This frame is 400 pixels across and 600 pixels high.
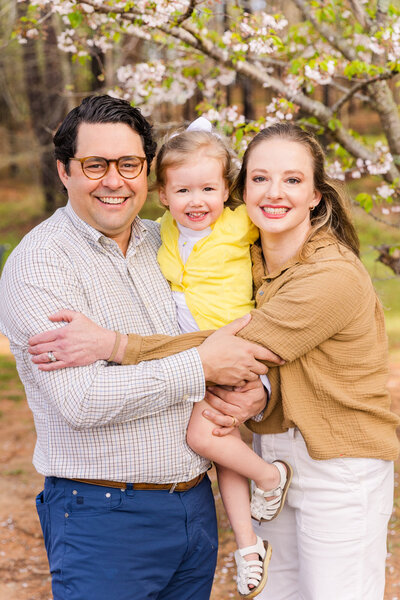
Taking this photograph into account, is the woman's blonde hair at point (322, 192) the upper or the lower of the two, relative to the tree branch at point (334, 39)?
lower

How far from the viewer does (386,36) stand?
12.6 feet

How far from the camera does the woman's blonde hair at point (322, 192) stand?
2730 millimetres

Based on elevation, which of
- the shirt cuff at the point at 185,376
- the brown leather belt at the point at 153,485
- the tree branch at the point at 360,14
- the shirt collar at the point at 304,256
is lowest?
the brown leather belt at the point at 153,485

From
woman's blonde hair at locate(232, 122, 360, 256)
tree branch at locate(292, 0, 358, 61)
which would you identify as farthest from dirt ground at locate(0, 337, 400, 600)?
tree branch at locate(292, 0, 358, 61)

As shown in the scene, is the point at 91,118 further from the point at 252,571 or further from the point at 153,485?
the point at 252,571

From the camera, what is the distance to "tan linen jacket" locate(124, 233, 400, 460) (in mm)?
2477

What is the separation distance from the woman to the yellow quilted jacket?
8 centimetres

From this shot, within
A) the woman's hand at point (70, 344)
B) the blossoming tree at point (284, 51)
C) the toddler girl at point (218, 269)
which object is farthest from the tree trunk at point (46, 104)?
the woman's hand at point (70, 344)

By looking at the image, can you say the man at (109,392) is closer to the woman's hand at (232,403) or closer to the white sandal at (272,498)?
the woman's hand at (232,403)

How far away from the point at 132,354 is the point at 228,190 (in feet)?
3.02

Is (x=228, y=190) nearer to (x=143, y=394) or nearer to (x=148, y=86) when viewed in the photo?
(x=143, y=394)

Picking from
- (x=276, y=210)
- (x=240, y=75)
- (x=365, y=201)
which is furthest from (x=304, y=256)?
(x=240, y=75)

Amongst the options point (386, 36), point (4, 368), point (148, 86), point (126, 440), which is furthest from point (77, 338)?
point (4, 368)

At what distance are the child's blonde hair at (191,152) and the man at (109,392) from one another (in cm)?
21
